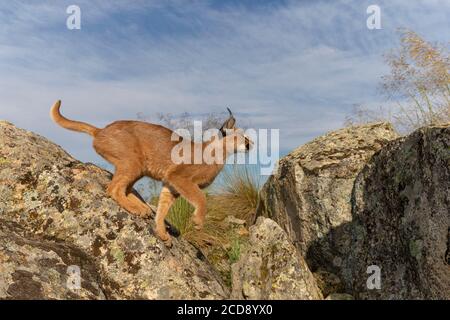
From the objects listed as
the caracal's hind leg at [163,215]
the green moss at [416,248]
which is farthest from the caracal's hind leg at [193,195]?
the green moss at [416,248]

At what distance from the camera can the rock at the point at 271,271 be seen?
5234 millimetres

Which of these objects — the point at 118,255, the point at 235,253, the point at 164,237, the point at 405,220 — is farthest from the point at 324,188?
the point at 118,255

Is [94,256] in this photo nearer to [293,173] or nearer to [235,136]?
[235,136]

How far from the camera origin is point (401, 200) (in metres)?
5.68

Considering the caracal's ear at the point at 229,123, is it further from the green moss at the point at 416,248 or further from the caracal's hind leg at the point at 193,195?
the green moss at the point at 416,248

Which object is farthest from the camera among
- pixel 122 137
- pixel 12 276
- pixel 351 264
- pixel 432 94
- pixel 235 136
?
pixel 432 94

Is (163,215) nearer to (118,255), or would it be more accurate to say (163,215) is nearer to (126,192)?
(126,192)

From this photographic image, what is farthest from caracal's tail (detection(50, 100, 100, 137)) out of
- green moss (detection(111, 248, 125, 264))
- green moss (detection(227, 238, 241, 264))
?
green moss (detection(227, 238, 241, 264))

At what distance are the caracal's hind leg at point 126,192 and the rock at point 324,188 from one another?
2489 millimetres

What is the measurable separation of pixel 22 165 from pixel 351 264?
4.12m

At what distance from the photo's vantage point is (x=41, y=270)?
4500 millimetres

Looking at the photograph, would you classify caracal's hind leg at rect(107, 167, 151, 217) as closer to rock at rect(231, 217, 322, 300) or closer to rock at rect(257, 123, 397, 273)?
rock at rect(231, 217, 322, 300)
